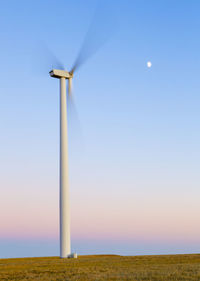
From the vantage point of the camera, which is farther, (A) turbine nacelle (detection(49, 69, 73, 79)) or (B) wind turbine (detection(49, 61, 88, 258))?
(A) turbine nacelle (detection(49, 69, 73, 79))

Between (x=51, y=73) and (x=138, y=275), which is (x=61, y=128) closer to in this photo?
(x=51, y=73)

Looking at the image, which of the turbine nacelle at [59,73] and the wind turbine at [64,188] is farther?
the turbine nacelle at [59,73]

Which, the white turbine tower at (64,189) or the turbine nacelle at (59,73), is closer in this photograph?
the white turbine tower at (64,189)

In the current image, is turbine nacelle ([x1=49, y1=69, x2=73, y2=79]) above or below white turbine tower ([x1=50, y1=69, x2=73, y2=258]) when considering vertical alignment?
above

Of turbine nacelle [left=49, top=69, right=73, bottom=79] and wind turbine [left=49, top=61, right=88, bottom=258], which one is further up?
turbine nacelle [left=49, top=69, right=73, bottom=79]

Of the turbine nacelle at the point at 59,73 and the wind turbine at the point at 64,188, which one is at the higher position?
the turbine nacelle at the point at 59,73

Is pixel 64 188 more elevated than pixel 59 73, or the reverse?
pixel 59 73

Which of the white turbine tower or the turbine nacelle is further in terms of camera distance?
the turbine nacelle

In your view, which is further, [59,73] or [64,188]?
[59,73]

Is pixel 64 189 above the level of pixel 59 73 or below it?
below

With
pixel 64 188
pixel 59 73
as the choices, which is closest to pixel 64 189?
pixel 64 188

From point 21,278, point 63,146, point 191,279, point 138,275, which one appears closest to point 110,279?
point 138,275

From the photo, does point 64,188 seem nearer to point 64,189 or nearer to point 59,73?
point 64,189

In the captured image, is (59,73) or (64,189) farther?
(59,73)
